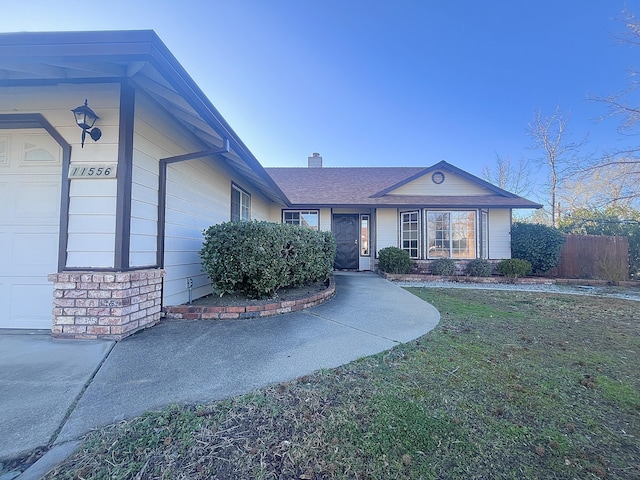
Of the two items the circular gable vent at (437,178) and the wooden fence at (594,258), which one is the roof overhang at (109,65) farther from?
the wooden fence at (594,258)

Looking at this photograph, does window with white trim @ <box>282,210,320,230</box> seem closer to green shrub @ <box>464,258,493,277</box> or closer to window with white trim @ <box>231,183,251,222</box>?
window with white trim @ <box>231,183,251,222</box>

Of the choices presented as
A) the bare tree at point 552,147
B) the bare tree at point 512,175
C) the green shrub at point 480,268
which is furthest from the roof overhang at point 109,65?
the bare tree at point 512,175

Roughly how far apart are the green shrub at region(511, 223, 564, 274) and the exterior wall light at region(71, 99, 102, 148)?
1234 centimetres

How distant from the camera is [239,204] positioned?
7867 mm

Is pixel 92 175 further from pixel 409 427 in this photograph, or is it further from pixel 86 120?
pixel 409 427

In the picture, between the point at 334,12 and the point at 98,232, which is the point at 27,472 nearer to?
the point at 98,232

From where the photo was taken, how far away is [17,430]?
5.51 ft

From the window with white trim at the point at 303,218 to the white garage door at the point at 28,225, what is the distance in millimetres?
8259

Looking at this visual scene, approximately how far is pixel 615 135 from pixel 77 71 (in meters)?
17.8

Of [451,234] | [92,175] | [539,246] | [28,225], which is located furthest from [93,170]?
[539,246]

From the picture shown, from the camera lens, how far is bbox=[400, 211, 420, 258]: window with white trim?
10.5 metres

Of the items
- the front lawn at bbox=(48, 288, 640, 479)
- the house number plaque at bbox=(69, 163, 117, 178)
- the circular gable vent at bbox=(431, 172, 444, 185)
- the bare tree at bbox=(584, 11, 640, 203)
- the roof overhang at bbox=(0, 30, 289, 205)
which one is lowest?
the front lawn at bbox=(48, 288, 640, 479)

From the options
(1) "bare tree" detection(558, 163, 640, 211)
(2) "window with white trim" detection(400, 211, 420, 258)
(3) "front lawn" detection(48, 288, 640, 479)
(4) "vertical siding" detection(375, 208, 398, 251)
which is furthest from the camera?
(1) "bare tree" detection(558, 163, 640, 211)

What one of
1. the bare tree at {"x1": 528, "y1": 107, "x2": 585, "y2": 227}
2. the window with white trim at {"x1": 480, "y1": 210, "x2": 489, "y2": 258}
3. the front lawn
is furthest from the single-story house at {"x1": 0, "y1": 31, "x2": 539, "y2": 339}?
the bare tree at {"x1": 528, "y1": 107, "x2": 585, "y2": 227}
